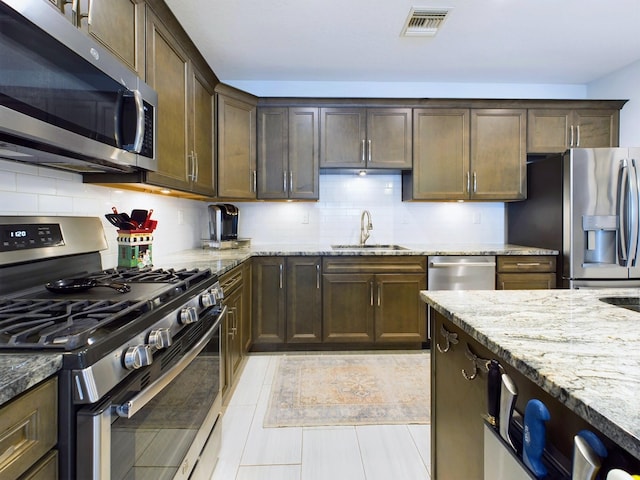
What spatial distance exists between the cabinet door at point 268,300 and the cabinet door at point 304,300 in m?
0.06

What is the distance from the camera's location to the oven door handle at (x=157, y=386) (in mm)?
841

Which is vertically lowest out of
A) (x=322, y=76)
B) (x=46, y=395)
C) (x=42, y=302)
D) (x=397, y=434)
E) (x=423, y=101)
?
(x=397, y=434)

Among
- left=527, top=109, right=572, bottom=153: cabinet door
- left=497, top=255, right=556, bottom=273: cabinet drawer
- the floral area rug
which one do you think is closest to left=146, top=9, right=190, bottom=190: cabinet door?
the floral area rug

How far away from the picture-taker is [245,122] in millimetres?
3123

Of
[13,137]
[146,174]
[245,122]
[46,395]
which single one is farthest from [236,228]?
[46,395]

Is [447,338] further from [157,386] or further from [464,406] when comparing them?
[157,386]

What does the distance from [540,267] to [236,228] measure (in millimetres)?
2740

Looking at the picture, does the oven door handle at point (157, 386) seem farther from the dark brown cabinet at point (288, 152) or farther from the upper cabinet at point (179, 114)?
the dark brown cabinet at point (288, 152)

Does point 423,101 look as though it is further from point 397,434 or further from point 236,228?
point 397,434

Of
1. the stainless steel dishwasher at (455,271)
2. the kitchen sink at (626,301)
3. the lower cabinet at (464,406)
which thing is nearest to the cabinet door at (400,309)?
the stainless steel dishwasher at (455,271)

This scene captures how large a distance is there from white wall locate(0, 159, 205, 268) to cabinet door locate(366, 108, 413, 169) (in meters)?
1.81

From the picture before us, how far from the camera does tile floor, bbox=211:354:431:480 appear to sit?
1618 millimetres

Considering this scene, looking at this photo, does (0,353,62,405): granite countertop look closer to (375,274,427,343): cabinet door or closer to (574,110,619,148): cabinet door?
(375,274,427,343): cabinet door

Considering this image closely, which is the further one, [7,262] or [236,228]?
[236,228]
